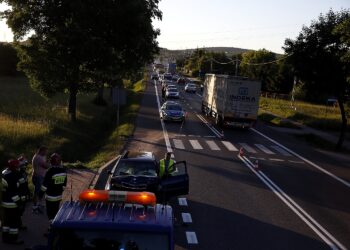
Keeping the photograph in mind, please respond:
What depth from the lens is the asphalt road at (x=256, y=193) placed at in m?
11.9

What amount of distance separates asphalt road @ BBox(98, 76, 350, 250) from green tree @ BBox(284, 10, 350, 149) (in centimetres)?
352

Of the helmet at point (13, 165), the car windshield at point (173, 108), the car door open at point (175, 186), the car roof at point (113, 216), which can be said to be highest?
the car roof at point (113, 216)

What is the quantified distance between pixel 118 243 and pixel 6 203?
5.53 m

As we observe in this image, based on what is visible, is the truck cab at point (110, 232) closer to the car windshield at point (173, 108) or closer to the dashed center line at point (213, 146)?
the dashed center line at point (213, 146)

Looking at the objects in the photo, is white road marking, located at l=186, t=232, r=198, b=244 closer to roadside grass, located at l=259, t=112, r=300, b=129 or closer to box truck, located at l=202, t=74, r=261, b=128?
box truck, located at l=202, t=74, r=261, b=128

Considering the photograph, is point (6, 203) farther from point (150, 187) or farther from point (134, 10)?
point (134, 10)

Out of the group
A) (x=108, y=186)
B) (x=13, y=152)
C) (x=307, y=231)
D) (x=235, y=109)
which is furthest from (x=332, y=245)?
(x=235, y=109)

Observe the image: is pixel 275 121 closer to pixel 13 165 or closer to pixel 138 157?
pixel 138 157

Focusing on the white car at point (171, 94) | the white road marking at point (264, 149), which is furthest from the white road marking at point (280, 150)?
the white car at point (171, 94)

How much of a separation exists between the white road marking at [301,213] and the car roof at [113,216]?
684 cm

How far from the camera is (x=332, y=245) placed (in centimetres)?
1172

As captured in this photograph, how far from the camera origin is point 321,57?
3052 centimetres

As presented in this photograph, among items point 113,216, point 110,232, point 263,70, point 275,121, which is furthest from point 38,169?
point 263,70

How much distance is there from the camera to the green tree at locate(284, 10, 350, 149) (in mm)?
29812
